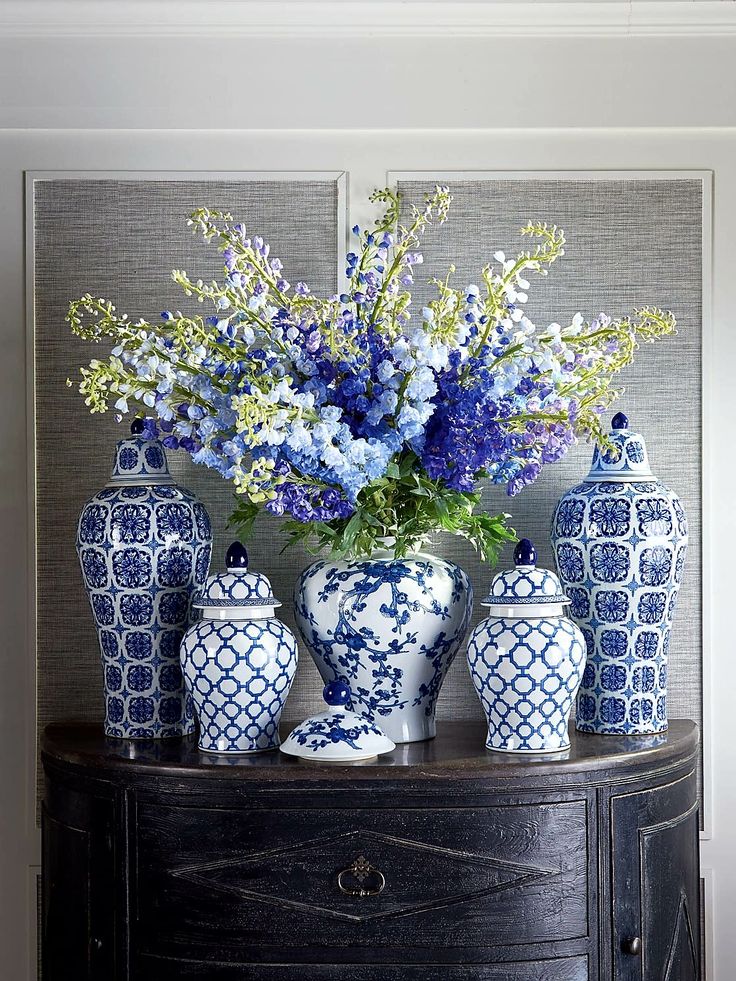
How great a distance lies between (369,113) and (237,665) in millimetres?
1183

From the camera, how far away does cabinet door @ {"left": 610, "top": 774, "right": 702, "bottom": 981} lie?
1.52 metres

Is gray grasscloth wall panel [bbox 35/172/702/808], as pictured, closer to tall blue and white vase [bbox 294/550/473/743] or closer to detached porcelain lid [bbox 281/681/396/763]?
tall blue and white vase [bbox 294/550/473/743]

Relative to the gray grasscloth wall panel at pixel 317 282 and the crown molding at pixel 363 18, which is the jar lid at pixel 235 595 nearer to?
the gray grasscloth wall panel at pixel 317 282

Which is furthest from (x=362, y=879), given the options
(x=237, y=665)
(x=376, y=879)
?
(x=237, y=665)

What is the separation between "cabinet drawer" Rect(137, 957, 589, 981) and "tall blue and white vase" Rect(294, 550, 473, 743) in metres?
0.36

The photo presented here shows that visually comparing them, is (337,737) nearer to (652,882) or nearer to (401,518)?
(401,518)

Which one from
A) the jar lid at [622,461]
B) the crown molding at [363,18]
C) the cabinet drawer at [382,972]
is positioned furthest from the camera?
the crown molding at [363,18]

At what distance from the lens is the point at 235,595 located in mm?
1567

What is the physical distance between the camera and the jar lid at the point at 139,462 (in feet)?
5.68

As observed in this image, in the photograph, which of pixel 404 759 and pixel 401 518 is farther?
pixel 401 518

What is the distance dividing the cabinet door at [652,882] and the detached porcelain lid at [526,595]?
12.7 inches

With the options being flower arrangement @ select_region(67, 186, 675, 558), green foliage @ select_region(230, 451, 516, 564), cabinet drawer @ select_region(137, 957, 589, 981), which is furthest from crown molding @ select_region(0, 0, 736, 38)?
cabinet drawer @ select_region(137, 957, 589, 981)

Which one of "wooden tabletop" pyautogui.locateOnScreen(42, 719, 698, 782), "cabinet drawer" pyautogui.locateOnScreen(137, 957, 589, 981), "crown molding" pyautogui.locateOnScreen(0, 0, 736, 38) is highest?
"crown molding" pyautogui.locateOnScreen(0, 0, 736, 38)

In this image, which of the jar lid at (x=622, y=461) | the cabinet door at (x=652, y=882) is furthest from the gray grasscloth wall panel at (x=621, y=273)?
the cabinet door at (x=652, y=882)
